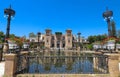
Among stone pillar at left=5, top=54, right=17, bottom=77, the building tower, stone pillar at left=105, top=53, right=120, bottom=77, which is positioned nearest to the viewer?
stone pillar at left=5, top=54, right=17, bottom=77

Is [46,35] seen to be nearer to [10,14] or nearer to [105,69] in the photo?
[10,14]

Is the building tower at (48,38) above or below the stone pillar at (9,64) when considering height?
above

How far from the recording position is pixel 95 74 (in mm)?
6902

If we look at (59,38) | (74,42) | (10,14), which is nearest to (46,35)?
(59,38)

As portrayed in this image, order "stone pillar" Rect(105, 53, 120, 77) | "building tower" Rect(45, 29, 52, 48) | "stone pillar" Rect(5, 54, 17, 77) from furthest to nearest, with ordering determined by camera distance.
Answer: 1. "building tower" Rect(45, 29, 52, 48)
2. "stone pillar" Rect(105, 53, 120, 77)
3. "stone pillar" Rect(5, 54, 17, 77)

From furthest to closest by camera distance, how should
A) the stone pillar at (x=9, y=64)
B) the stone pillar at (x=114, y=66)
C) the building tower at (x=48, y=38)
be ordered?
the building tower at (x=48, y=38), the stone pillar at (x=114, y=66), the stone pillar at (x=9, y=64)

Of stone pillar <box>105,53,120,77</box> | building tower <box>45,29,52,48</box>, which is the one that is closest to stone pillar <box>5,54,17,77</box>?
stone pillar <box>105,53,120,77</box>

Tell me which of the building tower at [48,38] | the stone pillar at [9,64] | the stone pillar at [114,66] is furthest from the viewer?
the building tower at [48,38]

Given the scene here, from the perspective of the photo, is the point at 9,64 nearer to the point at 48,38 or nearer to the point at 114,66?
the point at 114,66

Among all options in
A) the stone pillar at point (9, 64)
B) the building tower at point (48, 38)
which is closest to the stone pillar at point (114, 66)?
the stone pillar at point (9, 64)

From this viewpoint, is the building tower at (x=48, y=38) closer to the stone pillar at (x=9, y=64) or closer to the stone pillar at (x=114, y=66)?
the stone pillar at (x=9, y=64)

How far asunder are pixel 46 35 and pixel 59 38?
7099mm

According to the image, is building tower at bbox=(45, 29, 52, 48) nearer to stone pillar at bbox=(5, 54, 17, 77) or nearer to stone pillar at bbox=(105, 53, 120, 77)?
stone pillar at bbox=(5, 54, 17, 77)

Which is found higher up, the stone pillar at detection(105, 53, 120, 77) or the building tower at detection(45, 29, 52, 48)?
the building tower at detection(45, 29, 52, 48)
